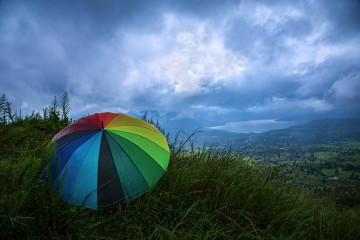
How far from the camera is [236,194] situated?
2902mm

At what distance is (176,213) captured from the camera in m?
2.71

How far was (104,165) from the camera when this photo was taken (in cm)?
257

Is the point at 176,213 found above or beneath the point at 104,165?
beneath

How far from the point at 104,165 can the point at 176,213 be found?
1.28 meters

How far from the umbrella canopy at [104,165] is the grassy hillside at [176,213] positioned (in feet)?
0.58

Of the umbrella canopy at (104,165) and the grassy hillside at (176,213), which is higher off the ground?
the umbrella canopy at (104,165)

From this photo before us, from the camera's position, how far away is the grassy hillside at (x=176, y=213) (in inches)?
85.0

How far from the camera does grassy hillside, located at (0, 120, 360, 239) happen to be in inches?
85.0

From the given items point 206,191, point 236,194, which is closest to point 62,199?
point 206,191

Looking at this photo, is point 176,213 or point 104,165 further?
point 176,213

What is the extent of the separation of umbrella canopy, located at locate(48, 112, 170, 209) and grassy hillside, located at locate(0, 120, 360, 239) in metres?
0.18

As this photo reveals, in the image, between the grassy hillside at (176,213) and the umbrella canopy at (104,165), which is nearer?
the grassy hillside at (176,213)

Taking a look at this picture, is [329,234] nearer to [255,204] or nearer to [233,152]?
[255,204]

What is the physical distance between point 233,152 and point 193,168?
1273mm
